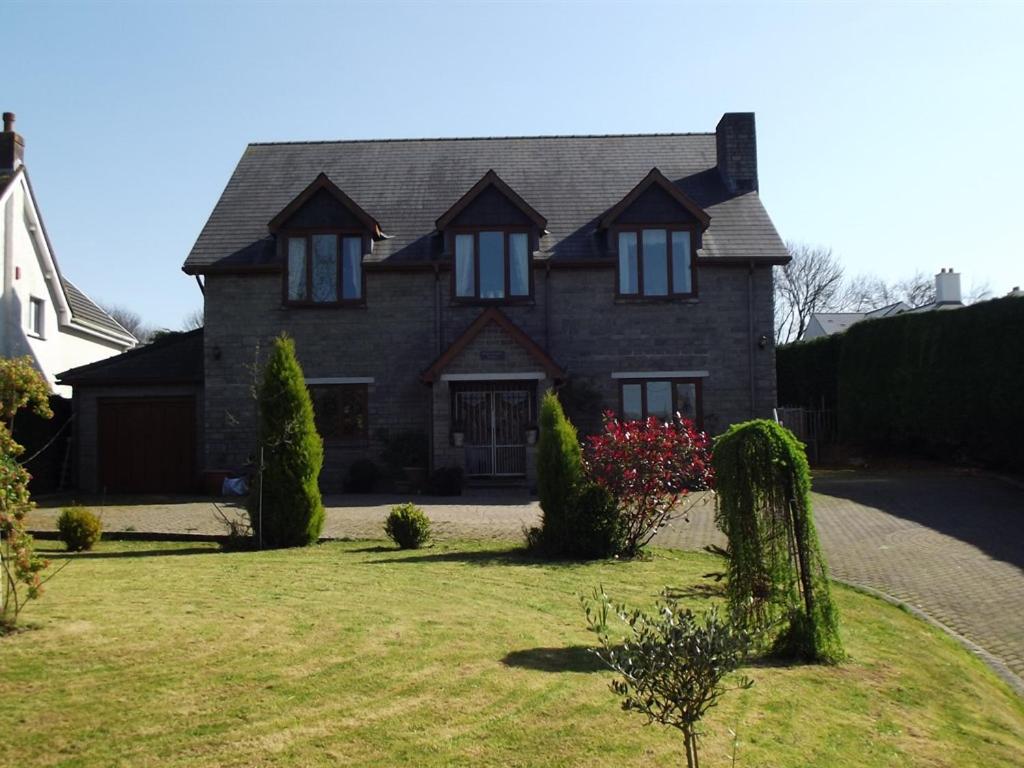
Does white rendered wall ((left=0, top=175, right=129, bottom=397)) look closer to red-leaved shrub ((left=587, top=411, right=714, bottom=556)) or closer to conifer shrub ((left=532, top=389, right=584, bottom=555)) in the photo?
conifer shrub ((left=532, top=389, right=584, bottom=555))

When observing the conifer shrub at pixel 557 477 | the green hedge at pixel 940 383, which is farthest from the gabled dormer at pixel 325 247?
the green hedge at pixel 940 383

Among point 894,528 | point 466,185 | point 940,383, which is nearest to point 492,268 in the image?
point 466,185

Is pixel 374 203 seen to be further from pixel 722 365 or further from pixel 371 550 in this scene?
pixel 371 550

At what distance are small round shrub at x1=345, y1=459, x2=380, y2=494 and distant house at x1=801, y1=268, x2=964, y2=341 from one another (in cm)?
2870

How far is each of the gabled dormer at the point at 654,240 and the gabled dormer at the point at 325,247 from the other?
6.29 meters

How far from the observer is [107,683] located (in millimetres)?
6281

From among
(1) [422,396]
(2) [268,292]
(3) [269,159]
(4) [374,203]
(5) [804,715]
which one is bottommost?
(5) [804,715]

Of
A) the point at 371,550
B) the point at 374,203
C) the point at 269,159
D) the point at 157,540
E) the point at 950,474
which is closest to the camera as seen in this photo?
the point at 371,550

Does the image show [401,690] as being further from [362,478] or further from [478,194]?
[478,194]

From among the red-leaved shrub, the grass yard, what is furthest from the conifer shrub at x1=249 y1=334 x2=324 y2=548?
the red-leaved shrub

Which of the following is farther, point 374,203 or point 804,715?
point 374,203

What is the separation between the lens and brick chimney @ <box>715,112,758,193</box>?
85.6 feet

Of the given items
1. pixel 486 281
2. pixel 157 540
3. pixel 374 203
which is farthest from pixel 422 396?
pixel 157 540

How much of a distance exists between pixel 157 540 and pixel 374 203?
43.2 ft
